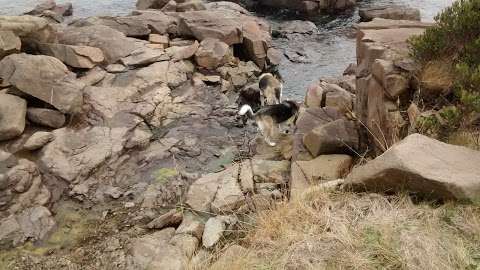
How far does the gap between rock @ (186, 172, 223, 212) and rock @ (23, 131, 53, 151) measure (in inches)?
111

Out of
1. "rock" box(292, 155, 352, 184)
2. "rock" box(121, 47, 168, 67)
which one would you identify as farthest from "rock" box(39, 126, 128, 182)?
"rock" box(292, 155, 352, 184)

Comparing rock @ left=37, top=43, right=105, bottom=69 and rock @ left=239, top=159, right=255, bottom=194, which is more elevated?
rock @ left=37, top=43, right=105, bottom=69

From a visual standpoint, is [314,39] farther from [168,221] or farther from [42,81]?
[168,221]

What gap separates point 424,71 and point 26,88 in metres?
6.78

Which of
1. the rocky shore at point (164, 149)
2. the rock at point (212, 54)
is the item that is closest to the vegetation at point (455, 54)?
the rocky shore at point (164, 149)

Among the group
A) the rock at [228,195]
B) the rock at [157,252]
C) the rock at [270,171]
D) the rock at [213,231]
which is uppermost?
the rock at [213,231]

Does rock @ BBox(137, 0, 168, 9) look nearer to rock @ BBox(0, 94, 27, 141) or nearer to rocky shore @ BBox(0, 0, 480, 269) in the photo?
rocky shore @ BBox(0, 0, 480, 269)

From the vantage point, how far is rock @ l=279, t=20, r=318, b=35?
1680 centimetres

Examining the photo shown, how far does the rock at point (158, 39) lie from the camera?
1232cm

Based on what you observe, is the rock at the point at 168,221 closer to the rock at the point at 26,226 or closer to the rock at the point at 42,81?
the rock at the point at 26,226

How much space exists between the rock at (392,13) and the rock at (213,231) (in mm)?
12057

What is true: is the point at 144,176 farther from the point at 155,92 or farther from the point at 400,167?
the point at 400,167

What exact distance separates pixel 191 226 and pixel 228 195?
846 mm

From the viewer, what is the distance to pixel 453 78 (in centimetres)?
579
